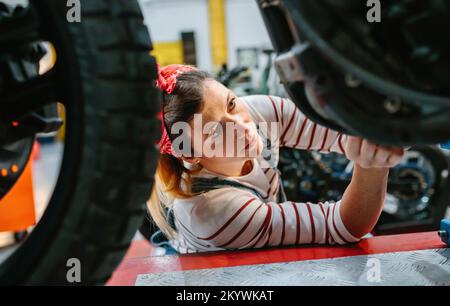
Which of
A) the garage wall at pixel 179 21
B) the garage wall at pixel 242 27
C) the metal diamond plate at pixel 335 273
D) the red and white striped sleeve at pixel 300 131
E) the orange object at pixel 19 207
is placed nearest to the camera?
the metal diamond plate at pixel 335 273

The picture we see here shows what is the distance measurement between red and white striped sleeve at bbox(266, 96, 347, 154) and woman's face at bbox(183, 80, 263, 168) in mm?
174

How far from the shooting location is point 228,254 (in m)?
0.71

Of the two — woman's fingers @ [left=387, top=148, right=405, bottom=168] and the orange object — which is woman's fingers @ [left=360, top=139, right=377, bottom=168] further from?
the orange object

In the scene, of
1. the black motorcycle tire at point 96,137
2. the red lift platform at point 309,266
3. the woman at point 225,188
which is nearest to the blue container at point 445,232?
the red lift platform at point 309,266

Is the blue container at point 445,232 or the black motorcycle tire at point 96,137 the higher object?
the black motorcycle tire at point 96,137

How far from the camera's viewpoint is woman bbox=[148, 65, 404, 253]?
666mm

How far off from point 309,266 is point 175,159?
0.34 metres

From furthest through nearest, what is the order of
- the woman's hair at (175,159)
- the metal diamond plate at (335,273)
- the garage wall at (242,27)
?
the garage wall at (242,27) → the woman's hair at (175,159) → the metal diamond plate at (335,273)

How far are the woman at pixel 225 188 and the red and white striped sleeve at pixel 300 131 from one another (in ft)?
0.04

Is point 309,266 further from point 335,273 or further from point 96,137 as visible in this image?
point 96,137

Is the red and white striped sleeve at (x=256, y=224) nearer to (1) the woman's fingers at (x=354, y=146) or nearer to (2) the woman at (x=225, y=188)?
(2) the woman at (x=225, y=188)

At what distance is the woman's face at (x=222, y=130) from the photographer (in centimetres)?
67
